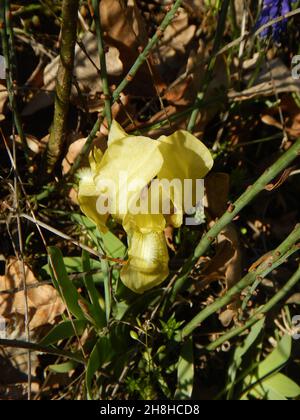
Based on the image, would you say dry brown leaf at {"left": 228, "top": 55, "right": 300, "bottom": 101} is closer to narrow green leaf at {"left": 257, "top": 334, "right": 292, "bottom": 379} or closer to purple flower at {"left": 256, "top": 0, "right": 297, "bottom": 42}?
purple flower at {"left": 256, "top": 0, "right": 297, "bottom": 42}

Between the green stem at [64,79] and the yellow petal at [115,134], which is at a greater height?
the green stem at [64,79]

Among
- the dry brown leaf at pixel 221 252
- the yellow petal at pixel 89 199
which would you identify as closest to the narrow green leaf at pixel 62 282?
the yellow petal at pixel 89 199

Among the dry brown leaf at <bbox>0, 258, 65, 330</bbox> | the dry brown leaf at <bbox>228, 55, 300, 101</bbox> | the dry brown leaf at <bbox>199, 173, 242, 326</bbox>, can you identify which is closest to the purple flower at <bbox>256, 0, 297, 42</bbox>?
the dry brown leaf at <bbox>228, 55, 300, 101</bbox>

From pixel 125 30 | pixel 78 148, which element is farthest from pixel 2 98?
pixel 125 30

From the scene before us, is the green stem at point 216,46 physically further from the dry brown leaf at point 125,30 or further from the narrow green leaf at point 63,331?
the narrow green leaf at point 63,331

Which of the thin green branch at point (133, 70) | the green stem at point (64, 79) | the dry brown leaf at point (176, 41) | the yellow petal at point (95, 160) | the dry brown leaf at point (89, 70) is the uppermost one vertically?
the dry brown leaf at point (176, 41)

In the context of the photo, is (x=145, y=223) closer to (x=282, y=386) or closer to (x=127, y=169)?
(x=127, y=169)

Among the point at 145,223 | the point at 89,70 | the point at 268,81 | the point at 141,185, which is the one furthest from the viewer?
the point at 268,81

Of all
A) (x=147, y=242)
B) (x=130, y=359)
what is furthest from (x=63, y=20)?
(x=130, y=359)
